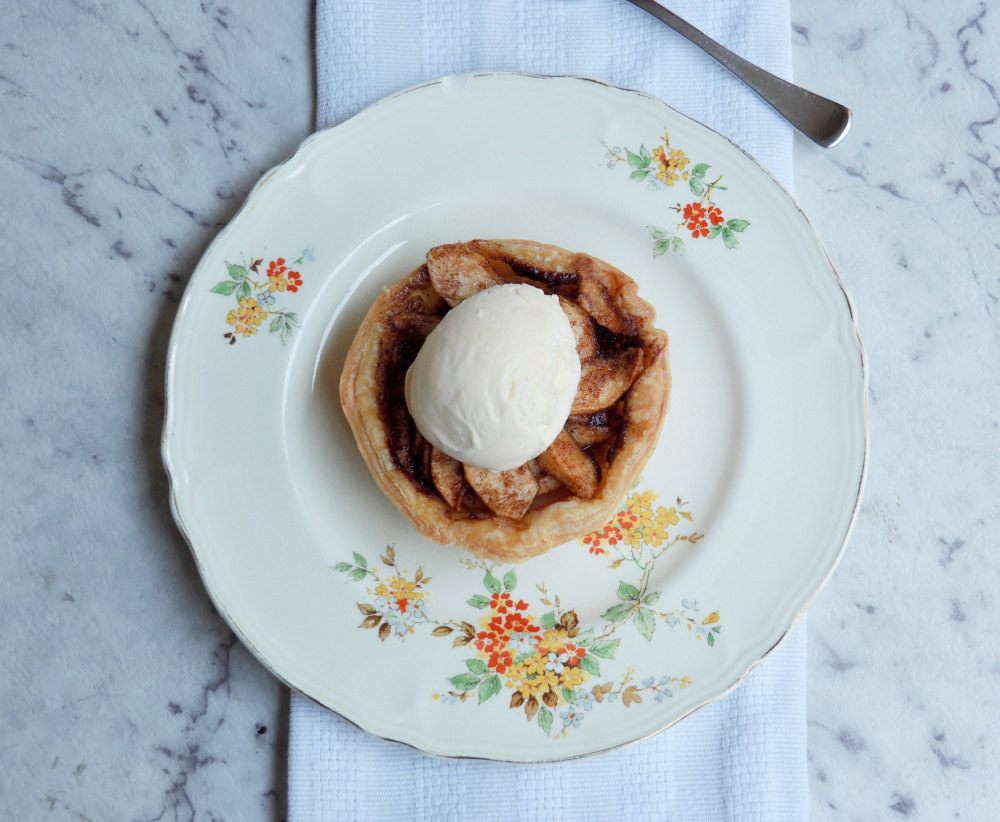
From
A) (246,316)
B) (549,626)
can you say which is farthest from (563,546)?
(246,316)

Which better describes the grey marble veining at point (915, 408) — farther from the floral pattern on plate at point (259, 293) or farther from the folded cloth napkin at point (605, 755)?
the floral pattern on plate at point (259, 293)

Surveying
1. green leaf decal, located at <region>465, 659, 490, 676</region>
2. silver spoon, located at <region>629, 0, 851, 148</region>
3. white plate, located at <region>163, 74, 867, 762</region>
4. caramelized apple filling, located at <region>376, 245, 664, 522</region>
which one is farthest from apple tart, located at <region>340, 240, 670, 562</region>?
silver spoon, located at <region>629, 0, 851, 148</region>

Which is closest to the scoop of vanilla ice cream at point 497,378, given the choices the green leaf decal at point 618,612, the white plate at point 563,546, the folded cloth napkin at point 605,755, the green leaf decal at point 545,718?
the white plate at point 563,546

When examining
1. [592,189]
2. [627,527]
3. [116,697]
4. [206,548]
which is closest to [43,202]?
[206,548]

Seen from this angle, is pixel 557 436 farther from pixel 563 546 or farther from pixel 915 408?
pixel 915 408

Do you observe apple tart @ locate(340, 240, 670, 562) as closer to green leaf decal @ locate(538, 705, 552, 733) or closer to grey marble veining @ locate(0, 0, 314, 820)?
green leaf decal @ locate(538, 705, 552, 733)

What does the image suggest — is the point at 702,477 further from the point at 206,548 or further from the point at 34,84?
the point at 34,84
